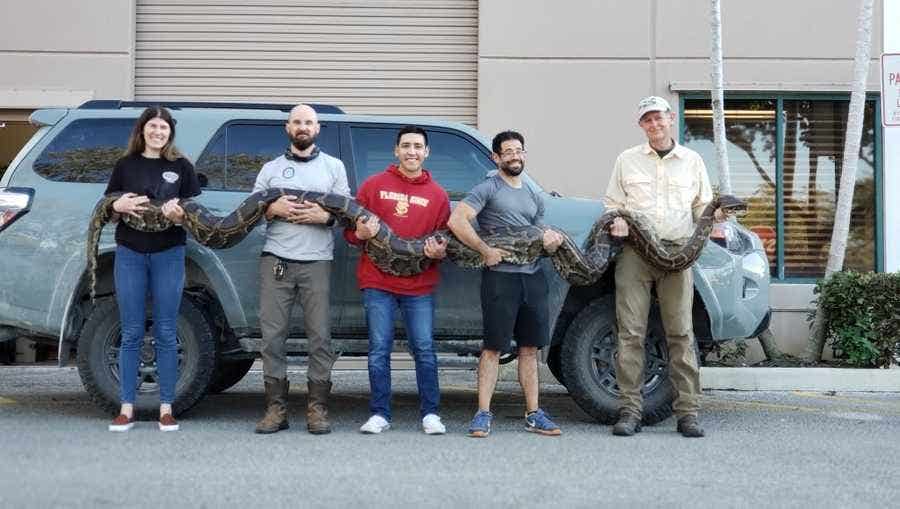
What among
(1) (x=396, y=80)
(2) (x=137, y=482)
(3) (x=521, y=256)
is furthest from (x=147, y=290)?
(1) (x=396, y=80)

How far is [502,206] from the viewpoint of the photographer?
21.6 ft

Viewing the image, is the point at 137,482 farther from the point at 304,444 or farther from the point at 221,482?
the point at 304,444

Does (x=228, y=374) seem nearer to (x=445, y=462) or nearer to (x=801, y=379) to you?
(x=445, y=462)

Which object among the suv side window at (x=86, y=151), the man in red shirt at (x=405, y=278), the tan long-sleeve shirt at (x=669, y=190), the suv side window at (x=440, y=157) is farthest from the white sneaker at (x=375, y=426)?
the suv side window at (x=86, y=151)

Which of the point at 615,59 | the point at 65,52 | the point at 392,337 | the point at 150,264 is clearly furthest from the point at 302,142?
the point at 65,52

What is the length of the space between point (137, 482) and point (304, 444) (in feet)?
4.16

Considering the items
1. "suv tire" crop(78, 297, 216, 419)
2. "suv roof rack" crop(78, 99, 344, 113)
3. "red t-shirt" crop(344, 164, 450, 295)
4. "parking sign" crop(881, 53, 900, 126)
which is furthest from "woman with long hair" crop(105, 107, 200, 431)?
"parking sign" crop(881, 53, 900, 126)

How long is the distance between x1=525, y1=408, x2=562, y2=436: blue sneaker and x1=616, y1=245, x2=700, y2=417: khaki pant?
467mm

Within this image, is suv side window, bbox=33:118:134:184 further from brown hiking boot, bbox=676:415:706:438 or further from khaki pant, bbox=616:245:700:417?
brown hiking boot, bbox=676:415:706:438

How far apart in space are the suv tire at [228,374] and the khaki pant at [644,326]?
9.98ft

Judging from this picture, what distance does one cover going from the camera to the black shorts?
258 inches

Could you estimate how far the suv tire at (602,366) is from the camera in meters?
7.01

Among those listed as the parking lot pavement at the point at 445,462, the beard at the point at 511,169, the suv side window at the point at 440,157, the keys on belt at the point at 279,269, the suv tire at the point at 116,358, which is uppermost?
the suv side window at the point at 440,157

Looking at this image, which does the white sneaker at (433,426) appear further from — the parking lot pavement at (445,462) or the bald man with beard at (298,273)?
the bald man with beard at (298,273)
